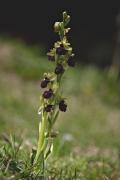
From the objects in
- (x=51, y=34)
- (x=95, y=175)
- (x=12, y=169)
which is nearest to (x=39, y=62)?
(x=51, y=34)

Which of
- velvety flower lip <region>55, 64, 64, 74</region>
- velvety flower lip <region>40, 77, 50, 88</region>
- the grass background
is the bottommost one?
velvety flower lip <region>40, 77, 50, 88</region>

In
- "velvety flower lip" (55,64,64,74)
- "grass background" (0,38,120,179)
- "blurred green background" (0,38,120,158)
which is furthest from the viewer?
"blurred green background" (0,38,120,158)

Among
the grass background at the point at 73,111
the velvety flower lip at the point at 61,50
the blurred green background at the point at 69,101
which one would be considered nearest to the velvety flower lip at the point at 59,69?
the velvety flower lip at the point at 61,50

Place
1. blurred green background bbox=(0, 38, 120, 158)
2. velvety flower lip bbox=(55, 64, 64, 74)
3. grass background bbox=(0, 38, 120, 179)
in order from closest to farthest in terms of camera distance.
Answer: velvety flower lip bbox=(55, 64, 64, 74), grass background bbox=(0, 38, 120, 179), blurred green background bbox=(0, 38, 120, 158)

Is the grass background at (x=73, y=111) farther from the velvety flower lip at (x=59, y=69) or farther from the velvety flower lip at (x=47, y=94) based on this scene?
the velvety flower lip at (x=59, y=69)

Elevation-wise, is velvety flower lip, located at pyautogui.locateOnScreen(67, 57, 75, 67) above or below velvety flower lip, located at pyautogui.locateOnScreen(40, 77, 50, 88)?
above

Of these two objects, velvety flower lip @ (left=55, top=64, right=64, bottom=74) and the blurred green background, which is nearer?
velvety flower lip @ (left=55, top=64, right=64, bottom=74)

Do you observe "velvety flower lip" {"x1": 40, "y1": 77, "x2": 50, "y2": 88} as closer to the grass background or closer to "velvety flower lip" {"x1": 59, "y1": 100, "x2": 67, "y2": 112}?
"velvety flower lip" {"x1": 59, "y1": 100, "x2": 67, "y2": 112}

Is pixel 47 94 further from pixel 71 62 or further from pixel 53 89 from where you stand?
pixel 71 62

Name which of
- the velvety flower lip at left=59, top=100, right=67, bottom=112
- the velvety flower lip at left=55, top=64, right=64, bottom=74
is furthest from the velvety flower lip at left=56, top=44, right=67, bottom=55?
the velvety flower lip at left=59, top=100, right=67, bottom=112

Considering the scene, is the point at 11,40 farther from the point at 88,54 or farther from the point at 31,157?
the point at 31,157
